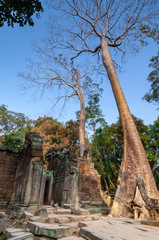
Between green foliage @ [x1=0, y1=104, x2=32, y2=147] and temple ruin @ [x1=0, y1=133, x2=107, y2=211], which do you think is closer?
temple ruin @ [x1=0, y1=133, x2=107, y2=211]

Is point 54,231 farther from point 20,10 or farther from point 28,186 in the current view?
point 20,10

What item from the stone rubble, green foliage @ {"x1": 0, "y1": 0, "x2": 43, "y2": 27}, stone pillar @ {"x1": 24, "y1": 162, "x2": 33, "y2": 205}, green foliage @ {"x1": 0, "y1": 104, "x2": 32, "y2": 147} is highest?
green foliage @ {"x1": 0, "y1": 104, "x2": 32, "y2": 147}

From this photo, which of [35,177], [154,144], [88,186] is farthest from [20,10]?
[154,144]

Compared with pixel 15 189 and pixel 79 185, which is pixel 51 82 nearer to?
pixel 79 185

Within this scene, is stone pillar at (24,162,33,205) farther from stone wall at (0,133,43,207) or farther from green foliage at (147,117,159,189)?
green foliage at (147,117,159,189)

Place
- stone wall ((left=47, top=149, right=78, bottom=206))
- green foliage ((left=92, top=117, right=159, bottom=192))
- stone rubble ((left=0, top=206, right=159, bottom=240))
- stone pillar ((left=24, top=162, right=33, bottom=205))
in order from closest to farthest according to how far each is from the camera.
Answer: stone rubble ((left=0, top=206, right=159, bottom=240)), stone pillar ((left=24, top=162, right=33, bottom=205)), stone wall ((left=47, top=149, right=78, bottom=206)), green foliage ((left=92, top=117, right=159, bottom=192))

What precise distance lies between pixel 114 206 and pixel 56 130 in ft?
51.0

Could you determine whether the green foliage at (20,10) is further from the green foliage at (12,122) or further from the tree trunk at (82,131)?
the green foliage at (12,122)

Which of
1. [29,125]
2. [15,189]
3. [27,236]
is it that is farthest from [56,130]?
[27,236]

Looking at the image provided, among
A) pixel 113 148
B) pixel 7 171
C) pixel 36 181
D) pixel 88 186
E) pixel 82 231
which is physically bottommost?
pixel 82 231

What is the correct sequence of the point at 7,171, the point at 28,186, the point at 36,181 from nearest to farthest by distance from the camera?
1. the point at 28,186
2. the point at 36,181
3. the point at 7,171

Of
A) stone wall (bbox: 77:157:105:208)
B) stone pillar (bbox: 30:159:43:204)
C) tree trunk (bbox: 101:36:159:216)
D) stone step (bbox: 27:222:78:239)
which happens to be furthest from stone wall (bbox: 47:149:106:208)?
stone step (bbox: 27:222:78:239)

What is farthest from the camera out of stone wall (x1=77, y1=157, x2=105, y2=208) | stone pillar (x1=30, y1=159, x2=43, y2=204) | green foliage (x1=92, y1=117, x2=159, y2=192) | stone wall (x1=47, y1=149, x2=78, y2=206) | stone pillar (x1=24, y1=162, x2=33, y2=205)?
green foliage (x1=92, y1=117, x2=159, y2=192)

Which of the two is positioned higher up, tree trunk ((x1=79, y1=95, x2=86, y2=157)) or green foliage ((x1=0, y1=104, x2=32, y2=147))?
green foliage ((x1=0, y1=104, x2=32, y2=147))
